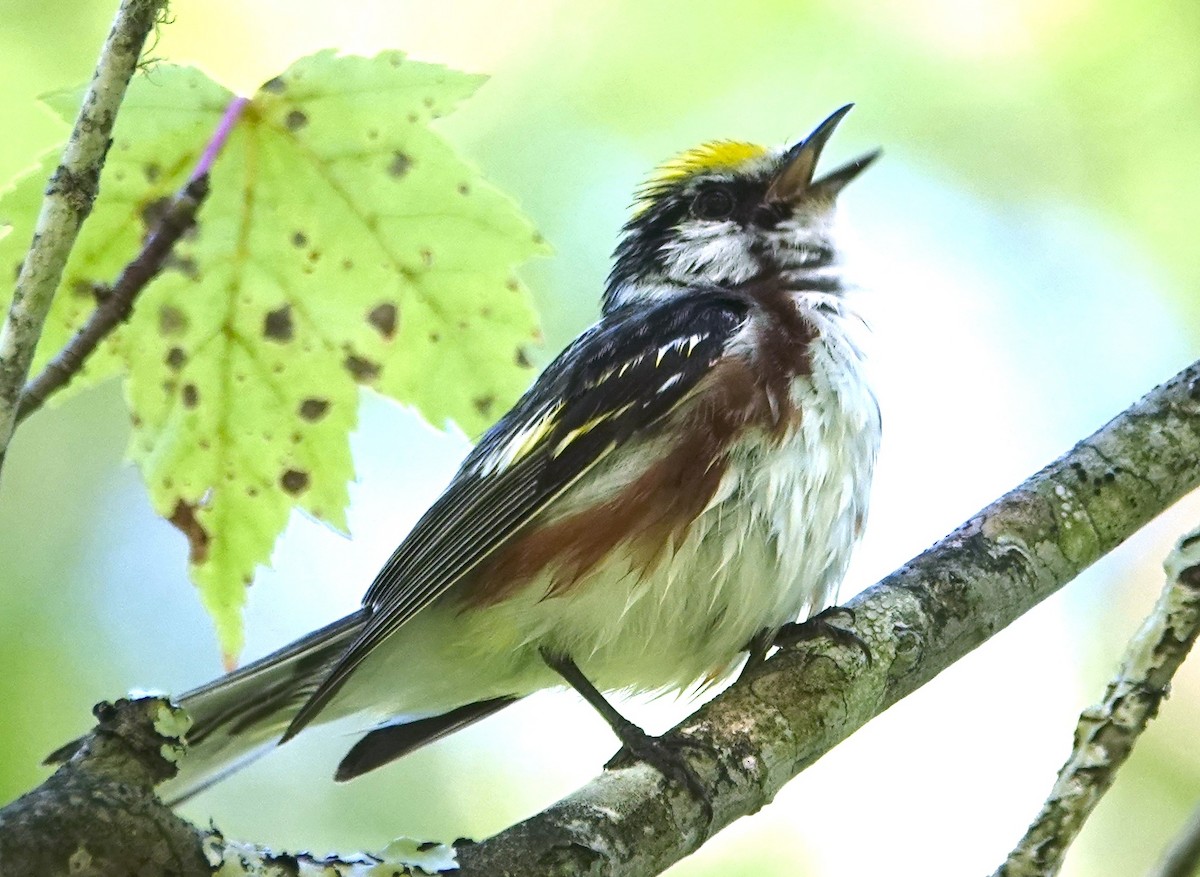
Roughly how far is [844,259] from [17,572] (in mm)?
3756

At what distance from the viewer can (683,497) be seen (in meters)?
3.27

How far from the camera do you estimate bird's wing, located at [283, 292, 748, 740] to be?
343 centimetres

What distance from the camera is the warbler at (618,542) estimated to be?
3.31 meters

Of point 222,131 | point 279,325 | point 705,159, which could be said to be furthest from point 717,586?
point 705,159

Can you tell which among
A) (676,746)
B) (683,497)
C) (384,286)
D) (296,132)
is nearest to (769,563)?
(683,497)

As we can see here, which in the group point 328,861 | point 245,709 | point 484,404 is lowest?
point 328,861

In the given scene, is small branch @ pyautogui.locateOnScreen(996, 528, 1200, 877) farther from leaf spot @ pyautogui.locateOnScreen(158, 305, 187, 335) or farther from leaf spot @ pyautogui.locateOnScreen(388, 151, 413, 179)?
leaf spot @ pyautogui.locateOnScreen(158, 305, 187, 335)

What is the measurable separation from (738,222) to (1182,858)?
2650 mm

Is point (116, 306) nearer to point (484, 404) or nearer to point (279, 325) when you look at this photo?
point (279, 325)

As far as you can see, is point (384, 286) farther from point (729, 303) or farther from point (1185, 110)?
point (1185, 110)

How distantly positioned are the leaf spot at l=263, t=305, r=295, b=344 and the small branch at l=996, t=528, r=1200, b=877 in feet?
5.96

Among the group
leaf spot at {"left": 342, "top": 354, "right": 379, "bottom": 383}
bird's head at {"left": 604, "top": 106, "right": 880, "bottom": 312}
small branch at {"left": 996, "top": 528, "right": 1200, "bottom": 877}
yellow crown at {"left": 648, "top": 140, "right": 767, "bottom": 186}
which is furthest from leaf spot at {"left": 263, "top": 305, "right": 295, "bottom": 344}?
yellow crown at {"left": 648, "top": 140, "right": 767, "bottom": 186}

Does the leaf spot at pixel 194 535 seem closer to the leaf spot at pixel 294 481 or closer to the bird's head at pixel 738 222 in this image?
the leaf spot at pixel 294 481

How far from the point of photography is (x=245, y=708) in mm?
3584
